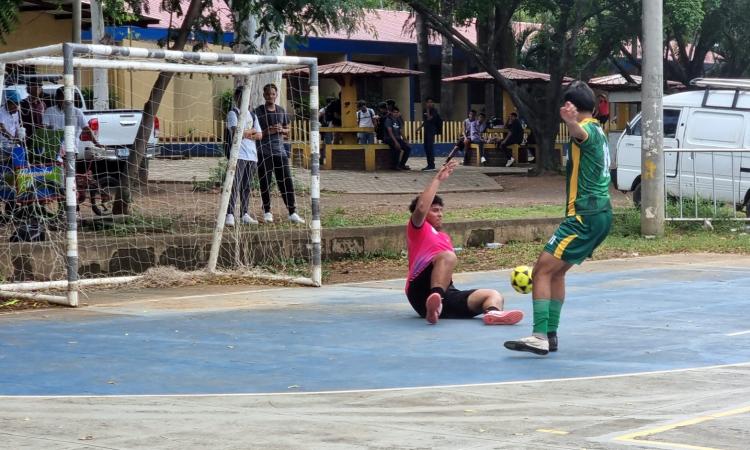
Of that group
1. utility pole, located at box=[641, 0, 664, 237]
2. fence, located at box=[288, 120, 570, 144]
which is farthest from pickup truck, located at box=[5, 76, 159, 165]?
fence, located at box=[288, 120, 570, 144]

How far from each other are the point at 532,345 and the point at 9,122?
7.46m

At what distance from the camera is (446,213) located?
65.7 ft

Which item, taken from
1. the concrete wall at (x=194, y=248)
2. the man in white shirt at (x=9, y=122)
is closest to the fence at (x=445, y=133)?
the concrete wall at (x=194, y=248)

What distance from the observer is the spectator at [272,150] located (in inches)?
629

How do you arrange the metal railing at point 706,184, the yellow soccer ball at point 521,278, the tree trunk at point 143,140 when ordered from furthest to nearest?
the metal railing at point 706,184 < the tree trunk at point 143,140 < the yellow soccer ball at point 521,278

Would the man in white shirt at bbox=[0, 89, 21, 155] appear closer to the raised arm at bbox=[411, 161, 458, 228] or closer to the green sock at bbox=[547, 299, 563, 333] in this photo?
the raised arm at bbox=[411, 161, 458, 228]

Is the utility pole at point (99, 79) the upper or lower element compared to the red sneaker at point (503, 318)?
upper

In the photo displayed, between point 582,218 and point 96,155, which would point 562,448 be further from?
point 96,155

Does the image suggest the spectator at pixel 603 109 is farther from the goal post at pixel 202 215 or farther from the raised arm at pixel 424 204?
the raised arm at pixel 424 204

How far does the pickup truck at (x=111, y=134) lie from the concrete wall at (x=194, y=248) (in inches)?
109

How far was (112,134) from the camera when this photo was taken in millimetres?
19672

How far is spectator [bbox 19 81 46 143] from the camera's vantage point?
13945 millimetres

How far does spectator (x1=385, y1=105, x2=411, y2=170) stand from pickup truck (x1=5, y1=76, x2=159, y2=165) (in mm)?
11180

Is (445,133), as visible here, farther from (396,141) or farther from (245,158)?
(245,158)
